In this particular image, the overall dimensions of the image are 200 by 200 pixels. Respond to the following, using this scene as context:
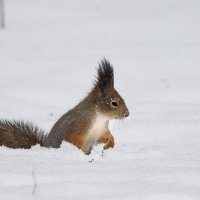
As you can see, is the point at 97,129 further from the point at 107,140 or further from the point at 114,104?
the point at 114,104

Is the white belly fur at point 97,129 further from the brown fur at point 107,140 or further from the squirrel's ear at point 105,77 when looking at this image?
the squirrel's ear at point 105,77

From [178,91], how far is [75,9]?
3938 mm

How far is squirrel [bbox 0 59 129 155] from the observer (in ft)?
14.1

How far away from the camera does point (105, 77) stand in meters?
4.51

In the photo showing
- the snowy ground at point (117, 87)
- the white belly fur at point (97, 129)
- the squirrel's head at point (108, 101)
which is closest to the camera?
the snowy ground at point (117, 87)

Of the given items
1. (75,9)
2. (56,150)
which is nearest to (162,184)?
(56,150)

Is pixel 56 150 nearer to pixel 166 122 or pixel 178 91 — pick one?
pixel 166 122

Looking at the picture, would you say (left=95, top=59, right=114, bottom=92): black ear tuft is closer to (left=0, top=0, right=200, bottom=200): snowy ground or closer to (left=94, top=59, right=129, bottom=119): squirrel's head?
(left=94, top=59, right=129, bottom=119): squirrel's head

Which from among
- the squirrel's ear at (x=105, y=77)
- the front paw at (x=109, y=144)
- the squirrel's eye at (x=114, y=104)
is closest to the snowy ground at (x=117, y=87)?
the front paw at (x=109, y=144)

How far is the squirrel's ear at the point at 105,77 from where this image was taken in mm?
4355

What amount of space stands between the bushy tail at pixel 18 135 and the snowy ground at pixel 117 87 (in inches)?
6.4

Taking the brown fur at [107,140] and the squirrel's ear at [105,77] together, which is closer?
the squirrel's ear at [105,77]

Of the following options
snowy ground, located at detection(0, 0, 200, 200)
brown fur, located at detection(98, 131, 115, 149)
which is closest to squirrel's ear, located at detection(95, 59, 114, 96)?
brown fur, located at detection(98, 131, 115, 149)

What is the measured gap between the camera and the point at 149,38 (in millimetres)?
9086
